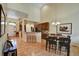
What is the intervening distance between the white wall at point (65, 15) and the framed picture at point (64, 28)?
53mm

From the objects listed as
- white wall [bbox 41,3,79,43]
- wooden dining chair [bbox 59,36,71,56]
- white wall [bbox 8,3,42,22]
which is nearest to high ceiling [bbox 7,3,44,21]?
white wall [bbox 8,3,42,22]

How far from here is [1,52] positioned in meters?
1.92

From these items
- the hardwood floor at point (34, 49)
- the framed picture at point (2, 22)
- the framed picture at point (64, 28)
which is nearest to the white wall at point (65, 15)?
the framed picture at point (64, 28)

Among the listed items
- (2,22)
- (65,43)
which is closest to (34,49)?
(65,43)

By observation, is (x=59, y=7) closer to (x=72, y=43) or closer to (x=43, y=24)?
(x=43, y=24)

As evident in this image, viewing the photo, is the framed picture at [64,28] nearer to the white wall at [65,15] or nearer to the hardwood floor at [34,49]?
the white wall at [65,15]

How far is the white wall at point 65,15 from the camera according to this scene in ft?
6.28

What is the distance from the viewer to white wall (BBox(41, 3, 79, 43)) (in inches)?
75.4

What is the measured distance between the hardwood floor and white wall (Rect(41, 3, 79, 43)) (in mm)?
224

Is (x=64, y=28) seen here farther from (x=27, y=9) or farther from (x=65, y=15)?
(x=27, y=9)

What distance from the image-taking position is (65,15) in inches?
75.9

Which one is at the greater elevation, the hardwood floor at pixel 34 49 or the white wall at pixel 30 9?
the white wall at pixel 30 9

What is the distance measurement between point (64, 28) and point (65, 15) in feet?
0.75

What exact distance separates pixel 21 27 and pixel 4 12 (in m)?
0.38
